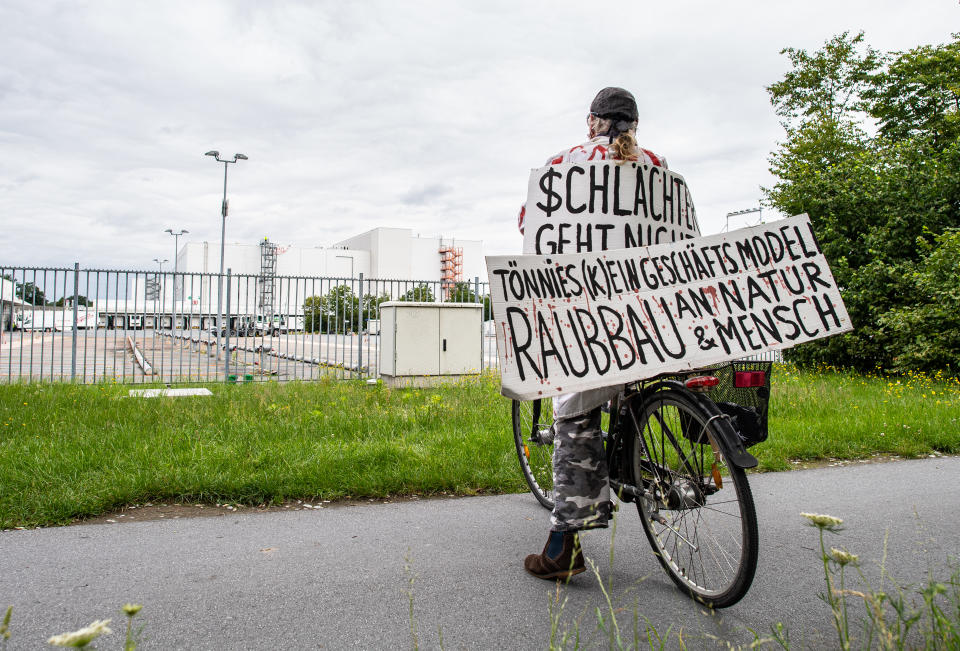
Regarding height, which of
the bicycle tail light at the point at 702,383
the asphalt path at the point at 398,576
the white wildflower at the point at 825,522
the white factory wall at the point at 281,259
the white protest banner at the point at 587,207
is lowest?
the asphalt path at the point at 398,576

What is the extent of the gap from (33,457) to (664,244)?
173 inches

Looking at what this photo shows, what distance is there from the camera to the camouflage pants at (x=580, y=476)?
9.14 feet

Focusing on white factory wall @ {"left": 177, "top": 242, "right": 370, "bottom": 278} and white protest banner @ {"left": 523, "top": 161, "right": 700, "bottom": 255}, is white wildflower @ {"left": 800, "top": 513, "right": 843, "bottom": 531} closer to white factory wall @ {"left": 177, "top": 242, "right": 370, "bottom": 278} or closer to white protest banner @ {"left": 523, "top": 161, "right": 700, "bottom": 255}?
white protest banner @ {"left": 523, "top": 161, "right": 700, "bottom": 255}

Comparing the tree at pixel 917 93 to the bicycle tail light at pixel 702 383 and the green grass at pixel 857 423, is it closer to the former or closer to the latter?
the green grass at pixel 857 423

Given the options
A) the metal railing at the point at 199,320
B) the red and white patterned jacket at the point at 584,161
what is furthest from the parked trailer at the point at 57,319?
the red and white patterned jacket at the point at 584,161

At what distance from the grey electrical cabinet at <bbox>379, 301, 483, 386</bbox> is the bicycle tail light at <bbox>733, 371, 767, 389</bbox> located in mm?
8777

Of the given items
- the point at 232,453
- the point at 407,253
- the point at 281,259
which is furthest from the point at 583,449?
the point at 407,253

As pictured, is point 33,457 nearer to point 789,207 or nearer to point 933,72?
point 789,207

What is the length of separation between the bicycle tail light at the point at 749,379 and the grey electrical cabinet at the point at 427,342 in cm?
878

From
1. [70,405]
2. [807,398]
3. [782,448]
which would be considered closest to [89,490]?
[70,405]

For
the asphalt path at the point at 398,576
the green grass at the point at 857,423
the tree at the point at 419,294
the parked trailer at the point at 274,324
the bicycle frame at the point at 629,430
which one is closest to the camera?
the asphalt path at the point at 398,576

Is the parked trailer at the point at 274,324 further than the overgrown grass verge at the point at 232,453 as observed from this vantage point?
Yes

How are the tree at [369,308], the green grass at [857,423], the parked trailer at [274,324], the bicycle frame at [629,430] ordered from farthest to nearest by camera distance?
the parked trailer at [274,324] → the tree at [369,308] → the green grass at [857,423] → the bicycle frame at [629,430]

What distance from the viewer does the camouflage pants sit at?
9.14 ft
